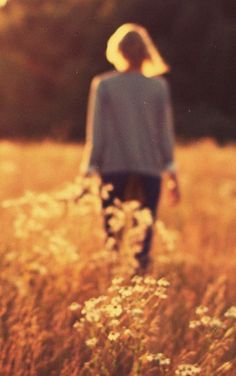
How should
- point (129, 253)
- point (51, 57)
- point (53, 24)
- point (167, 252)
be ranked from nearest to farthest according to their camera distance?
1. point (129, 253)
2. point (167, 252)
3. point (53, 24)
4. point (51, 57)

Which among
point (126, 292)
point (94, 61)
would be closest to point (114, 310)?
point (126, 292)

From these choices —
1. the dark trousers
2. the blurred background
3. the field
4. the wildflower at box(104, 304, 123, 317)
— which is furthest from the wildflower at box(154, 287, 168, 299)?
the blurred background

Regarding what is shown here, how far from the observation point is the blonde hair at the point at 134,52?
16.4 feet

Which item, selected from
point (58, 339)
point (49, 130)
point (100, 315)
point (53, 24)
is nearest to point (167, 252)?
point (58, 339)

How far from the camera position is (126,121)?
513 cm

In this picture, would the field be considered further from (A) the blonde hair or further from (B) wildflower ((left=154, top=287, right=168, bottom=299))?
(A) the blonde hair

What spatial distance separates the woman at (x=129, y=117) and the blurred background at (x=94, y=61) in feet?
79.8

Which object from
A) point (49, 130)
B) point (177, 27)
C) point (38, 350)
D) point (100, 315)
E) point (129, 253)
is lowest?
point (38, 350)

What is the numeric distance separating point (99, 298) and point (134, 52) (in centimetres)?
276

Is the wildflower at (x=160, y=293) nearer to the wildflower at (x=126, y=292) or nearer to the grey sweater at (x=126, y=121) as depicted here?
the wildflower at (x=126, y=292)

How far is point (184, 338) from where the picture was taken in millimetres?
4023

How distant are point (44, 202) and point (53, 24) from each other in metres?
24.3

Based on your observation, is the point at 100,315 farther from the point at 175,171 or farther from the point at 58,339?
the point at 175,171

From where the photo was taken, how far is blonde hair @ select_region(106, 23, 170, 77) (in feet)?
16.4
